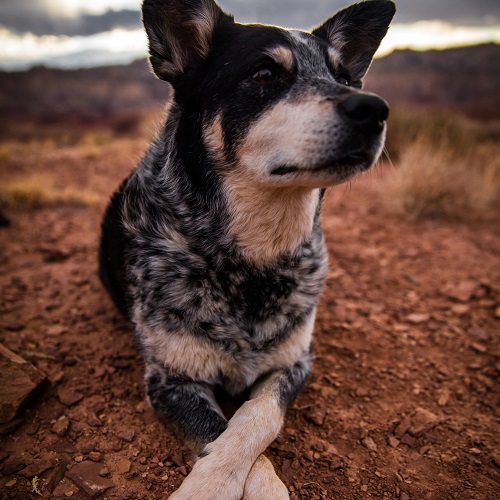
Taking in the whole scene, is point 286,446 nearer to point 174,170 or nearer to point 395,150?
point 174,170

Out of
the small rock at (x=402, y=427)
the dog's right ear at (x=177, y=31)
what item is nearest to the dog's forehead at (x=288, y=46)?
the dog's right ear at (x=177, y=31)

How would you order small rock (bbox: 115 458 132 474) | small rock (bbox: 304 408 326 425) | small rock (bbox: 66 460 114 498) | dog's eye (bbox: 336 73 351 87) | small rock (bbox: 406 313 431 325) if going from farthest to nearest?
1. small rock (bbox: 406 313 431 325)
2. dog's eye (bbox: 336 73 351 87)
3. small rock (bbox: 304 408 326 425)
4. small rock (bbox: 115 458 132 474)
5. small rock (bbox: 66 460 114 498)

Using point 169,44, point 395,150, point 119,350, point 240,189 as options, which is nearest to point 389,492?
point 240,189

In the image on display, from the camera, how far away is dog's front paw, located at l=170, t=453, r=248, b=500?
1670 millimetres

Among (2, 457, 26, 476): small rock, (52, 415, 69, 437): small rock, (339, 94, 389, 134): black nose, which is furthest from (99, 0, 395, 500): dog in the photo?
(2, 457, 26, 476): small rock

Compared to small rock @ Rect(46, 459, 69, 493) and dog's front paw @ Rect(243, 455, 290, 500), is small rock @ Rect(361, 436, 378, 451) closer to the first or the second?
dog's front paw @ Rect(243, 455, 290, 500)

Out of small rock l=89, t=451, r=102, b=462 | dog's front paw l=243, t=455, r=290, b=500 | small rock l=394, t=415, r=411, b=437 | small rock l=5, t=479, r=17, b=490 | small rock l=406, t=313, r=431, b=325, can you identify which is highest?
small rock l=406, t=313, r=431, b=325

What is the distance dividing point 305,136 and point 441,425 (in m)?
1.93

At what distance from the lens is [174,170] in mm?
2305

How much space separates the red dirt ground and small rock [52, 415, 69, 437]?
3cm

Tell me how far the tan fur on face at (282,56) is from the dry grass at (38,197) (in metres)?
4.78

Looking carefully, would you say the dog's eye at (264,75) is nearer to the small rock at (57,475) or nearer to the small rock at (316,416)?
the small rock at (316,416)

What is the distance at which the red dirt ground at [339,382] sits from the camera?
6.33ft

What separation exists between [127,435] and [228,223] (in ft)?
4.34
